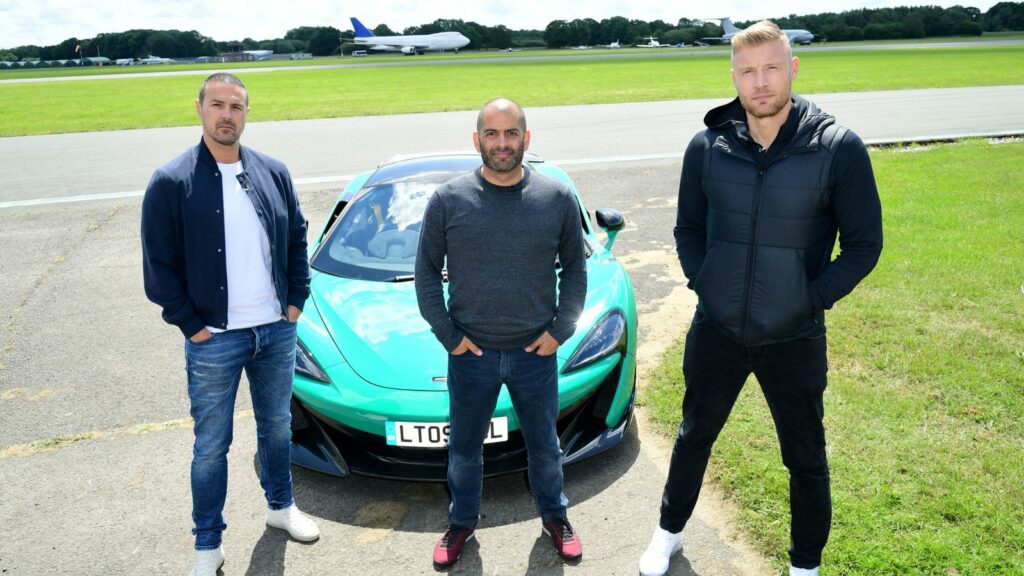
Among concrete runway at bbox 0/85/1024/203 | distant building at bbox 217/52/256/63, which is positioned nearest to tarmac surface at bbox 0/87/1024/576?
concrete runway at bbox 0/85/1024/203

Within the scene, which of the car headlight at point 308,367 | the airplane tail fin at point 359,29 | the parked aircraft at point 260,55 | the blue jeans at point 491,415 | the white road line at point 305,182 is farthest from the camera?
the parked aircraft at point 260,55

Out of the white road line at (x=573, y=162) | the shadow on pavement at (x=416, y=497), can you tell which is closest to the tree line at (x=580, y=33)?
the white road line at (x=573, y=162)

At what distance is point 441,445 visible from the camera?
322 cm

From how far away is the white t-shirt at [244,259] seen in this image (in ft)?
9.24

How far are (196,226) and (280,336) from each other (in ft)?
1.86

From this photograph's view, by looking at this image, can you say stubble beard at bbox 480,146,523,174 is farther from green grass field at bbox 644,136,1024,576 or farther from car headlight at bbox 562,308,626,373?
green grass field at bbox 644,136,1024,576

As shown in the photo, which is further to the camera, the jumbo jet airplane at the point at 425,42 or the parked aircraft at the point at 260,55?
the parked aircraft at the point at 260,55

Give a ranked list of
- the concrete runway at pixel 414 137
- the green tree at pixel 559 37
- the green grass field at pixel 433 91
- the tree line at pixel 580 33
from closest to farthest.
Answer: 1. the concrete runway at pixel 414 137
2. the green grass field at pixel 433 91
3. the tree line at pixel 580 33
4. the green tree at pixel 559 37

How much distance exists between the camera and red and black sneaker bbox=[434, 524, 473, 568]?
3.01m

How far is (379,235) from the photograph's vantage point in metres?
4.49

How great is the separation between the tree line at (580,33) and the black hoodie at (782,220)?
95.5 meters

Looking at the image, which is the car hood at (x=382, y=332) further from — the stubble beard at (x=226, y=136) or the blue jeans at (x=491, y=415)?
the stubble beard at (x=226, y=136)

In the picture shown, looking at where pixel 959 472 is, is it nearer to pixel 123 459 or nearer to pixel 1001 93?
pixel 123 459

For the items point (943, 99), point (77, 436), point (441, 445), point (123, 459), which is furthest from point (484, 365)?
point (943, 99)
